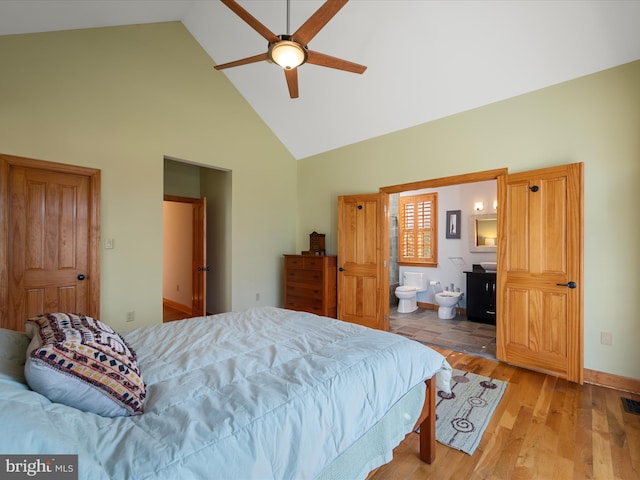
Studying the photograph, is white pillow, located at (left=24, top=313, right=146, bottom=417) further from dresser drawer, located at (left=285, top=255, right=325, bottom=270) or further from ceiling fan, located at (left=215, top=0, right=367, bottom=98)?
dresser drawer, located at (left=285, top=255, right=325, bottom=270)

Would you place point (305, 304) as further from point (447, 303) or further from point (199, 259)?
point (447, 303)

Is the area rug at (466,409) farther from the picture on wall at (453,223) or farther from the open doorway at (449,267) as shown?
the picture on wall at (453,223)

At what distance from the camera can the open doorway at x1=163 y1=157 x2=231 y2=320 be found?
4562 millimetres

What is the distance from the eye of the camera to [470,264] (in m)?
5.31

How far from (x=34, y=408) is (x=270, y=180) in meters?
4.45

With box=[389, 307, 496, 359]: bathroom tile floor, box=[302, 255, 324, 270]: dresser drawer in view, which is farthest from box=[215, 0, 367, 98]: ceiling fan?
box=[389, 307, 496, 359]: bathroom tile floor

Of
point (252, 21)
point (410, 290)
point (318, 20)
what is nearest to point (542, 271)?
point (410, 290)

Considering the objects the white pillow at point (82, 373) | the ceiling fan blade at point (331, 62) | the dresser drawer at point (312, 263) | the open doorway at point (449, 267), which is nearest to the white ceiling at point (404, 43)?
the ceiling fan blade at point (331, 62)

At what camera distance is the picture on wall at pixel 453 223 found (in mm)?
5452

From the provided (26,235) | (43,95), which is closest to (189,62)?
(43,95)

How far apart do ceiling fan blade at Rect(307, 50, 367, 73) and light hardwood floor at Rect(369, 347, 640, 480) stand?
2735 millimetres

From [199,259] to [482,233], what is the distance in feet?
15.7

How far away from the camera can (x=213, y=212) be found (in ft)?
16.3

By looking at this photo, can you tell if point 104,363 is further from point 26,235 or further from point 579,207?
point 579,207
